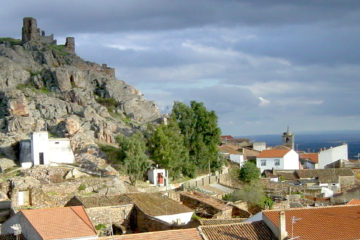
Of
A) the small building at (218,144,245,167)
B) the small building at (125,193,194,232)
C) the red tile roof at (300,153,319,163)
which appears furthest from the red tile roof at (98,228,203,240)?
the red tile roof at (300,153,319,163)

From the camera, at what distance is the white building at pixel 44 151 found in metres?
50.2

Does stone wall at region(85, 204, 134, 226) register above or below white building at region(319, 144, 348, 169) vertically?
below

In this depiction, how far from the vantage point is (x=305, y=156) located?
92375mm

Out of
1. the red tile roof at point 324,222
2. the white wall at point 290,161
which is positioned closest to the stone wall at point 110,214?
the red tile roof at point 324,222

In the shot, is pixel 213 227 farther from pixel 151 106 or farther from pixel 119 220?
pixel 151 106

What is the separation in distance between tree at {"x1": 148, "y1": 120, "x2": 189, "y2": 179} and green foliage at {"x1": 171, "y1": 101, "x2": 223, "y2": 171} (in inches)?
189

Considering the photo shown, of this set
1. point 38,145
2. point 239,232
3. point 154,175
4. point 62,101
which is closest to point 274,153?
point 154,175

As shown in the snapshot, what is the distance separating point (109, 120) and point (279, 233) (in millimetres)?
44802

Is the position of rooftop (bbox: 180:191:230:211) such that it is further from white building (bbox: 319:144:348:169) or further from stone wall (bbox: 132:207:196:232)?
white building (bbox: 319:144:348:169)

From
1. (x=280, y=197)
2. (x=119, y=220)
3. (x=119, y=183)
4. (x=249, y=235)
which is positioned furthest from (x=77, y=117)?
(x=249, y=235)

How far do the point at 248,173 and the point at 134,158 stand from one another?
21.7 metres

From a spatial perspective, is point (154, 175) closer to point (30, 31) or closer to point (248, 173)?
point (248, 173)

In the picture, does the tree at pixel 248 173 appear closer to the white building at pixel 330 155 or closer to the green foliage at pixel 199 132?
the green foliage at pixel 199 132

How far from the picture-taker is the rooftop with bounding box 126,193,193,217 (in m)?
33.0
